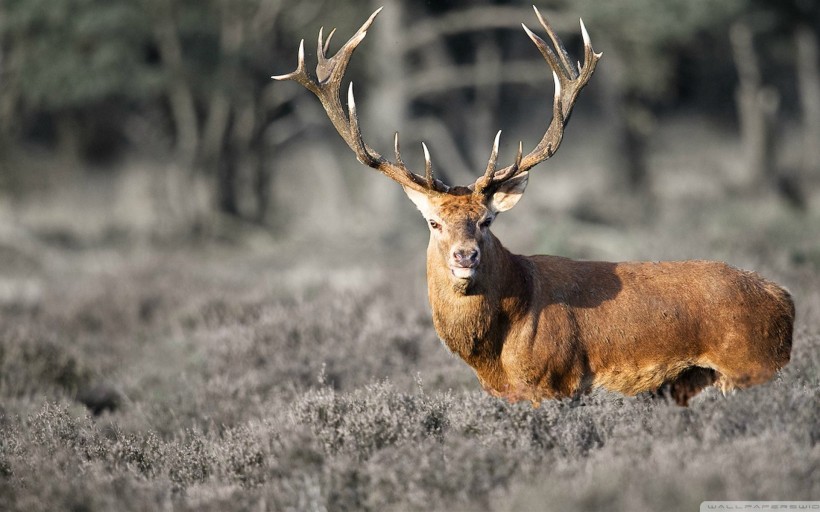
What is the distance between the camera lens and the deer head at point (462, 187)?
215 inches

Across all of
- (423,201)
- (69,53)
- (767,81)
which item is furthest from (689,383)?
(767,81)

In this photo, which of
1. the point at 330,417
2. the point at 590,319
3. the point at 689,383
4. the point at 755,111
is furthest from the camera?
the point at 755,111

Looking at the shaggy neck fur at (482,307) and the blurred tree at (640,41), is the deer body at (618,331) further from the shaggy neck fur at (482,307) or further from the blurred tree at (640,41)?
the blurred tree at (640,41)

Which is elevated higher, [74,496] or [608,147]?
[608,147]

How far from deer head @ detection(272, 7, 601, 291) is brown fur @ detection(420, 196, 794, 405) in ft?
0.05

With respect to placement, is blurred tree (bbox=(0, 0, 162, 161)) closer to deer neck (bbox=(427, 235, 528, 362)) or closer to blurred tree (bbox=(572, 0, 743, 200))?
blurred tree (bbox=(572, 0, 743, 200))

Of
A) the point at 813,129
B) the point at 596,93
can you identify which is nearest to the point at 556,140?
the point at 813,129

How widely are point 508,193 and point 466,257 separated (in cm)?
86

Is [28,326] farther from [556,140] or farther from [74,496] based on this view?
[556,140]

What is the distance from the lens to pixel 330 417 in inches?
215

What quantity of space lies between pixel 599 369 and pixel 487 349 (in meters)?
0.64

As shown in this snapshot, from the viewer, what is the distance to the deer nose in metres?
5.27

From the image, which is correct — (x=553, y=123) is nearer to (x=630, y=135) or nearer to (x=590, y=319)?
(x=590, y=319)

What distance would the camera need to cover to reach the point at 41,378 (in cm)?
798
